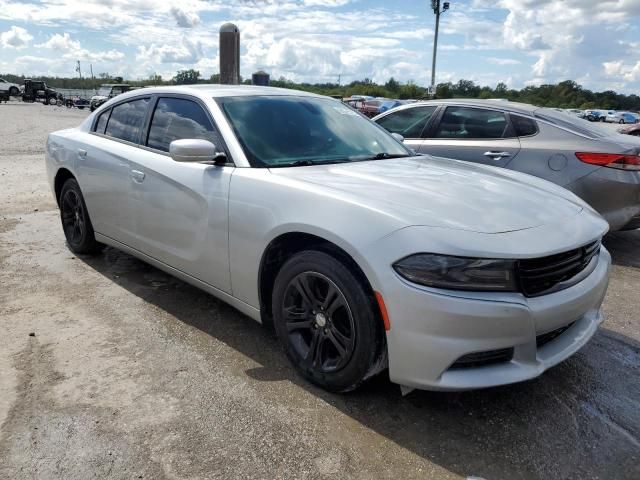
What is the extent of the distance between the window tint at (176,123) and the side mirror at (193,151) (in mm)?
257

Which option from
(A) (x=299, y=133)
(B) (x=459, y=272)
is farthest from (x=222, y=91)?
(B) (x=459, y=272)

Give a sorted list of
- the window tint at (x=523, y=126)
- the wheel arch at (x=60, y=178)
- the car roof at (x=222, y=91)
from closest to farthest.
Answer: the car roof at (x=222, y=91) → the wheel arch at (x=60, y=178) → the window tint at (x=523, y=126)

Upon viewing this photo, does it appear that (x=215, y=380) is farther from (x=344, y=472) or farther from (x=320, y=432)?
(x=344, y=472)

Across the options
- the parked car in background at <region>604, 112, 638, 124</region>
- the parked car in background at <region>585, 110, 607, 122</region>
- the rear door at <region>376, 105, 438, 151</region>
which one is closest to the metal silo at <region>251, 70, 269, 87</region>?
the rear door at <region>376, 105, 438, 151</region>

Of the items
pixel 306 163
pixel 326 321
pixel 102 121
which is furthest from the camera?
pixel 102 121

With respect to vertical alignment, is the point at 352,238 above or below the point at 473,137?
below

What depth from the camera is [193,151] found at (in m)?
3.03

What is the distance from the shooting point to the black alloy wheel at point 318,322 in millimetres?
2539

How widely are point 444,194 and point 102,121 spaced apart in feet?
10.7

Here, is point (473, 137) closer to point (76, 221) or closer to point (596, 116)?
point (76, 221)

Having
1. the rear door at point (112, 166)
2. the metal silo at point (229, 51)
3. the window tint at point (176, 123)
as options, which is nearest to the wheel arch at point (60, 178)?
the rear door at point (112, 166)

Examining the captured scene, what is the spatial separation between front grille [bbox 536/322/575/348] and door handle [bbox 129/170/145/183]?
107 inches

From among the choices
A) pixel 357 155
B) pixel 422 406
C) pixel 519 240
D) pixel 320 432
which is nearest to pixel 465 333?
pixel 519 240

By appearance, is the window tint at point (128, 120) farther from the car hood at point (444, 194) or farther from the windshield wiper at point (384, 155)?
the windshield wiper at point (384, 155)
